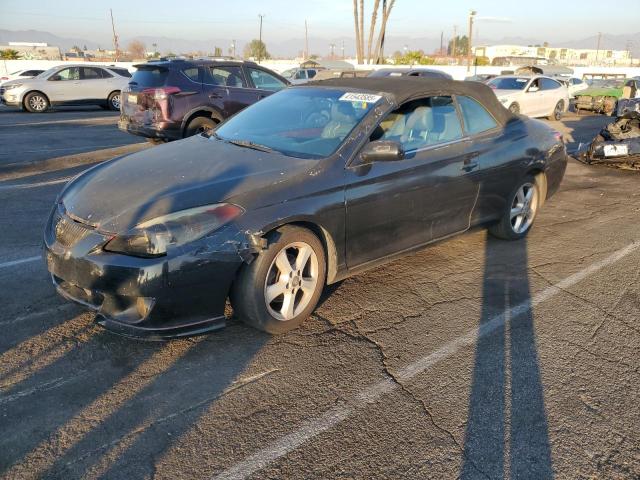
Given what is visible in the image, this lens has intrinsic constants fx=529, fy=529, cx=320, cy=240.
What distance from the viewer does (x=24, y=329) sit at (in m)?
3.43

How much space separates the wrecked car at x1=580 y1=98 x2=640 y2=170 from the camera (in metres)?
9.18

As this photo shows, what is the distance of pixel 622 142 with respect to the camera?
923 cm

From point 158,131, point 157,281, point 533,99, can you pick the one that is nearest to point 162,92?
point 158,131

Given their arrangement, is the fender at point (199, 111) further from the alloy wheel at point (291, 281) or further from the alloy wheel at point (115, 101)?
the alloy wheel at point (115, 101)

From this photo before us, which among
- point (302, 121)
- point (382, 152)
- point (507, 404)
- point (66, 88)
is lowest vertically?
point (507, 404)

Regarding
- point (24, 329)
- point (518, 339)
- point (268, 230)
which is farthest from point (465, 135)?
point (24, 329)

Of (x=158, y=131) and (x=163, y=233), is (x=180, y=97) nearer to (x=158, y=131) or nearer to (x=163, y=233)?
(x=158, y=131)

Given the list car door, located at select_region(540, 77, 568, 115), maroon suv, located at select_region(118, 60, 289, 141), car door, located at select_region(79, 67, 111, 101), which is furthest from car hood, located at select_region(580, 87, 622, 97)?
car door, located at select_region(79, 67, 111, 101)

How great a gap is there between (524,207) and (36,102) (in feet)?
57.7

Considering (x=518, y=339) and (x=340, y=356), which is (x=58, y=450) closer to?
(x=340, y=356)

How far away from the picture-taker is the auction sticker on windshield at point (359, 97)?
4109 mm

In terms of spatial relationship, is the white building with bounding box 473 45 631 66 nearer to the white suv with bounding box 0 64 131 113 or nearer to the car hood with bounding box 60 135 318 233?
the white suv with bounding box 0 64 131 113

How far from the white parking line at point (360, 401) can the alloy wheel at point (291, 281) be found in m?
0.80

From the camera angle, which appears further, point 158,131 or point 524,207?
point 158,131
